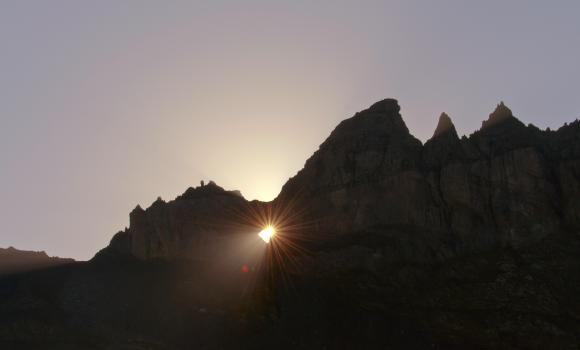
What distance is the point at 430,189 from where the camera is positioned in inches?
3969

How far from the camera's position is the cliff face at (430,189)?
92.1 m

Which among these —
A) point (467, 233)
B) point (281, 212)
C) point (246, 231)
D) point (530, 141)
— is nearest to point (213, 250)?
point (246, 231)

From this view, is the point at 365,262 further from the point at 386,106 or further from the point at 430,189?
the point at 386,106

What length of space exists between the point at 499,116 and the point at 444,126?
8.99 meters

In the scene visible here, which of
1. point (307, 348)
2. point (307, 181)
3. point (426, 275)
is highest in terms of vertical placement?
point (307, 181)

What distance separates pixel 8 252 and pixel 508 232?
113 metres

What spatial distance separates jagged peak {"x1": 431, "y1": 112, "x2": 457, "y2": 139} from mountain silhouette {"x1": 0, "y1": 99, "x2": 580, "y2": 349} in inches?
74.0

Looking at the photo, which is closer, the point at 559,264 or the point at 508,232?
the point at 559,264

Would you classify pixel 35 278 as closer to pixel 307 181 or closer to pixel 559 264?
pixel 307 181

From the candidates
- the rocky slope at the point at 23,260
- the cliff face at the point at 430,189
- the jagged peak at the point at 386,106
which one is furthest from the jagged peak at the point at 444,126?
the rocky slope at the point at 23,260

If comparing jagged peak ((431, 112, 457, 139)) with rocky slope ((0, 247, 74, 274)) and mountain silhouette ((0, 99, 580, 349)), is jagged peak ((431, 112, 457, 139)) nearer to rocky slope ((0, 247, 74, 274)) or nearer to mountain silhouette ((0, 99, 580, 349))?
mountain silhouette ((0, 99, 580, 349))

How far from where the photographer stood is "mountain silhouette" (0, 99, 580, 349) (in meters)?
86.6

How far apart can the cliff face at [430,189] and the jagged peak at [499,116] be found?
0.22m

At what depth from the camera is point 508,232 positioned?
91188 millimetres
